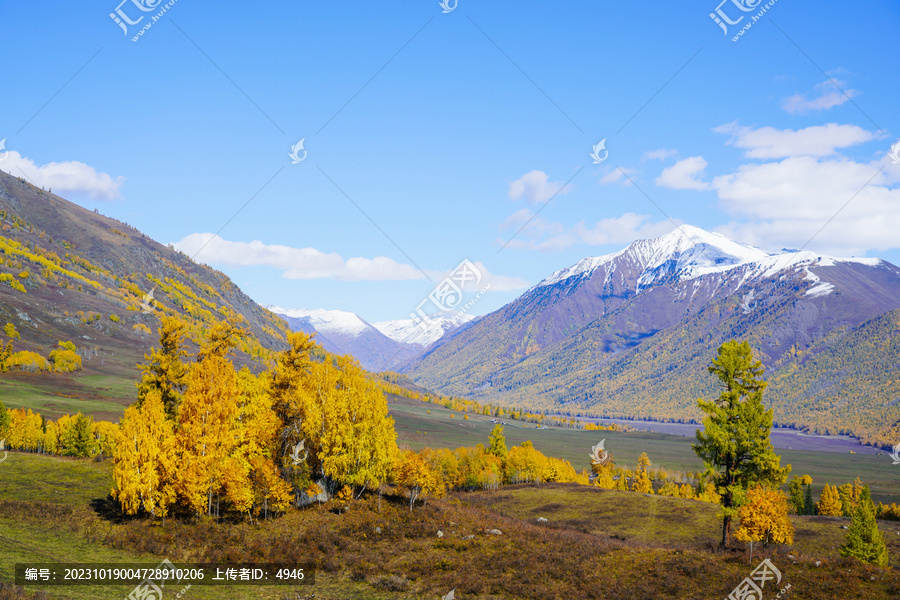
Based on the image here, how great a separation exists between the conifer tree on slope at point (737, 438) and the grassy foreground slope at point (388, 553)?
4946 millimetres

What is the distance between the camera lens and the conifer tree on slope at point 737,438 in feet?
136

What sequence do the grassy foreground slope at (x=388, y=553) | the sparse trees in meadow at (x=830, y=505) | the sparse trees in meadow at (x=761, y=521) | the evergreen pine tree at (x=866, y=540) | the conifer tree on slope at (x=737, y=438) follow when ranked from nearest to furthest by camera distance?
the grassy foreground slope at (x=388, y=553)
the sparse trees in meadow at (x=761, y=521)
the conifer tree on slope at (x=737, y=438)
the evergreen pine tree at (x=866, y=540)
the sparse trees in meadow at (x=830, y=505)

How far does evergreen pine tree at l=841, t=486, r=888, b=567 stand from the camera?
5547cm

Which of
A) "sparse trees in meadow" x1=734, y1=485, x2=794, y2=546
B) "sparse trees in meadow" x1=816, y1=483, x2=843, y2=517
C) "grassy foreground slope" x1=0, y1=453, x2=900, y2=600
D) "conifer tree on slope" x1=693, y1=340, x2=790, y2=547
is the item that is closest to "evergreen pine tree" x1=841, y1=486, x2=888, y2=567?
"sparse trees in meadow" x1=734, y1=485, x2=794, y2=546

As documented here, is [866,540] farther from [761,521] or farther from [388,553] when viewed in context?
[388,553]

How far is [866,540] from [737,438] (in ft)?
99.3

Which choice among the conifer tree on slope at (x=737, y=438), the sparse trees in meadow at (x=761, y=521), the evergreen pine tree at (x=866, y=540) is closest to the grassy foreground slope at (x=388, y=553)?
the sparse trees in meadow at (x=761, y=521)

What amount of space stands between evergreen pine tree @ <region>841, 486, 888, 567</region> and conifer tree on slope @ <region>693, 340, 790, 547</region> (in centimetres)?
2401

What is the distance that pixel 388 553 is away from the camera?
129 feet

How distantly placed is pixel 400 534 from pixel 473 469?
99478 millimetres

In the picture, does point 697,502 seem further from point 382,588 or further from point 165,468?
point 165,468

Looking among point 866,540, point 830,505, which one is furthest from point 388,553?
point 830,505

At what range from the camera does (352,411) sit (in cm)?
5025

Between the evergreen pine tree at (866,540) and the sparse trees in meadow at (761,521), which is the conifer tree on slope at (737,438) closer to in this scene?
the sparse trees in meadow at (761,521)
